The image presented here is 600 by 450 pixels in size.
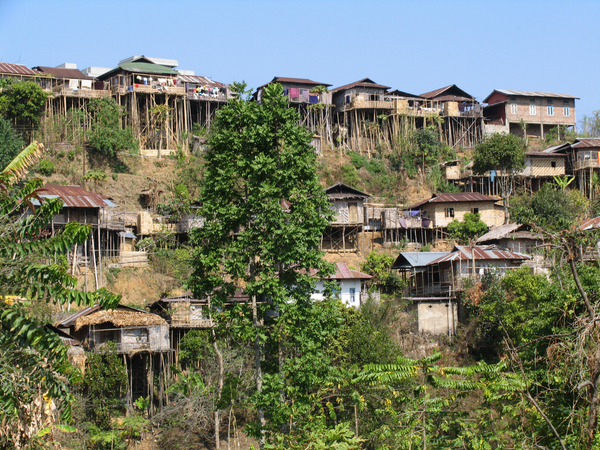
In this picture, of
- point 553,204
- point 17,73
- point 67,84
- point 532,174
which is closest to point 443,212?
point 553,204

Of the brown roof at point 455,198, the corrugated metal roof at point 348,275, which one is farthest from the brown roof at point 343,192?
the corrugated metal roof at point 348,275

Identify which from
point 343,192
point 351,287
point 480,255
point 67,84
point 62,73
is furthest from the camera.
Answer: point 62,73

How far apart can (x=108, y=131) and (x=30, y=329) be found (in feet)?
126

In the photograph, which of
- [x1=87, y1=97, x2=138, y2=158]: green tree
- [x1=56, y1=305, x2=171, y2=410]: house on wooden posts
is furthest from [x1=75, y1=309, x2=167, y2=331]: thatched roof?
[x1=87, y1=97, x2=138, y2=158]: green tree

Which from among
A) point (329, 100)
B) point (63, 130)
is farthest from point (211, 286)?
point (329, 100)

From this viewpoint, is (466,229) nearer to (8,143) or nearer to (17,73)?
(8,143)

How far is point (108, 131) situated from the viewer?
46.7 metres

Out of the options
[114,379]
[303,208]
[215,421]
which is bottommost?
[215,421]

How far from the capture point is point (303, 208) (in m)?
18.6

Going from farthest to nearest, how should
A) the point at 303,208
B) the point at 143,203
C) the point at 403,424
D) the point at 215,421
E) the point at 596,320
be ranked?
1. the point at 143,203
2. the point at 215,421
3. the point at 303,208
4. the point at 403,424
5. the point at 596,320

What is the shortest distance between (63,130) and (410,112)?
26371mm

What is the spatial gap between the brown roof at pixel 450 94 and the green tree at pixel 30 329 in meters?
50.2

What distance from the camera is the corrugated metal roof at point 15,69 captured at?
163 feet

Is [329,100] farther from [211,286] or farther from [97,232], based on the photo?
[211,286]
